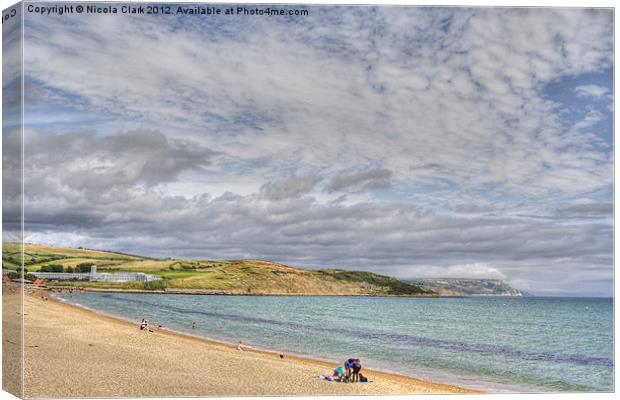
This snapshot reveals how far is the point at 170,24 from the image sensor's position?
1413 cm

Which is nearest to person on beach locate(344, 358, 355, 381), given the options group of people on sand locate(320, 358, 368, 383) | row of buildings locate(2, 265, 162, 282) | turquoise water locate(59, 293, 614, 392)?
group of people on sand locate(320, 358, 368, 383)

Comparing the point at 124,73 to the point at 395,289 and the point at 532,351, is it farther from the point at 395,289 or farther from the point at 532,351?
the point at 532,351

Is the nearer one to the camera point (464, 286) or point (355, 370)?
point (355, 370)

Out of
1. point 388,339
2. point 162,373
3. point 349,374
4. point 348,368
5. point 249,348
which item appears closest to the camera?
point 162,373

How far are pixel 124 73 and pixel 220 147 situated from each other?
3463 millimetres

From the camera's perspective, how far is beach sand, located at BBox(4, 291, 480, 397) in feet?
42.5

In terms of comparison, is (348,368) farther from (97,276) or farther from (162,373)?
(97,276)

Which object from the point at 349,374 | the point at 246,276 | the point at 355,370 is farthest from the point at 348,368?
the point at 246,276

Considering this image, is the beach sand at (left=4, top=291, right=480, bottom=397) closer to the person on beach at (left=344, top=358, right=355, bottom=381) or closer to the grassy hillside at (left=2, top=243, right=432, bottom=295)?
the person on beach at (left=344, top=358, right=355, bottom=381)

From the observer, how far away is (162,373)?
14.1 m

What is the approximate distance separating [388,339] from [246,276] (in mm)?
7694

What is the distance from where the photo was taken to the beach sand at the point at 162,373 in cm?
1296

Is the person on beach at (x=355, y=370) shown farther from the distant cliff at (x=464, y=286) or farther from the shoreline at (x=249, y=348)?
the distant cliff at (x=464, y=286)

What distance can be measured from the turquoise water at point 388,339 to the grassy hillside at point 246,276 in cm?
183
